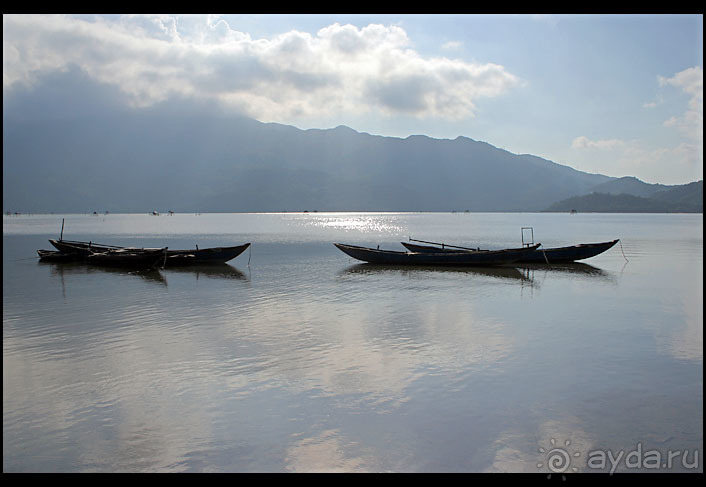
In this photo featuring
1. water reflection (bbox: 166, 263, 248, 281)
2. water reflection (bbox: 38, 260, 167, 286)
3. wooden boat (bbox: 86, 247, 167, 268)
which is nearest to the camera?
water reflection (bbox: 38, 260, 167, 286)

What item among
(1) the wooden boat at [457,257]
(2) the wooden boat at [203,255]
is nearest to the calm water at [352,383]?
(1) the wooden boat at [457,257]

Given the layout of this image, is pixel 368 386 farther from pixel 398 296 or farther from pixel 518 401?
A: pixel 398 296

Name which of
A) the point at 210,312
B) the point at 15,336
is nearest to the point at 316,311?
the point at 210,312

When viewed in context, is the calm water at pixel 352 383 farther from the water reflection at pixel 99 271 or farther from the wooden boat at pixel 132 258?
the wooden boat at pixel 132 258

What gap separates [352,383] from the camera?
35.8 feet

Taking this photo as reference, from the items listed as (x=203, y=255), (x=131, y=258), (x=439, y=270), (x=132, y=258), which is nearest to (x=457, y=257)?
(x=439, y=270)

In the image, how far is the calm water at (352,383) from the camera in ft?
26.0

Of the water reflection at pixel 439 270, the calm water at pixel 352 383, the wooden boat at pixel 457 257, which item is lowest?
the calm water at pixel 352 383

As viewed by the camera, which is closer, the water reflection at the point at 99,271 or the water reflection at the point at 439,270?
the water reflection at the point at 99,271

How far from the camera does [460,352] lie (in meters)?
13.4

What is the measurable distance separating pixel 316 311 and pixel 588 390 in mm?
11336

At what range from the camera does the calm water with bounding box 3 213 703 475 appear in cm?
791

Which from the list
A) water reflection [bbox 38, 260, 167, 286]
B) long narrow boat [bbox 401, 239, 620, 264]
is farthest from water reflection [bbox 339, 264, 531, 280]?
water reflection [bbox 38, 260, 167, 286]

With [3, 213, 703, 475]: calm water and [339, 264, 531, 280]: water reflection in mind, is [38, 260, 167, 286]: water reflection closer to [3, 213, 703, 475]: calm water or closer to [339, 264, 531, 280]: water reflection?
[3, 213, 703, 475]: calm water
